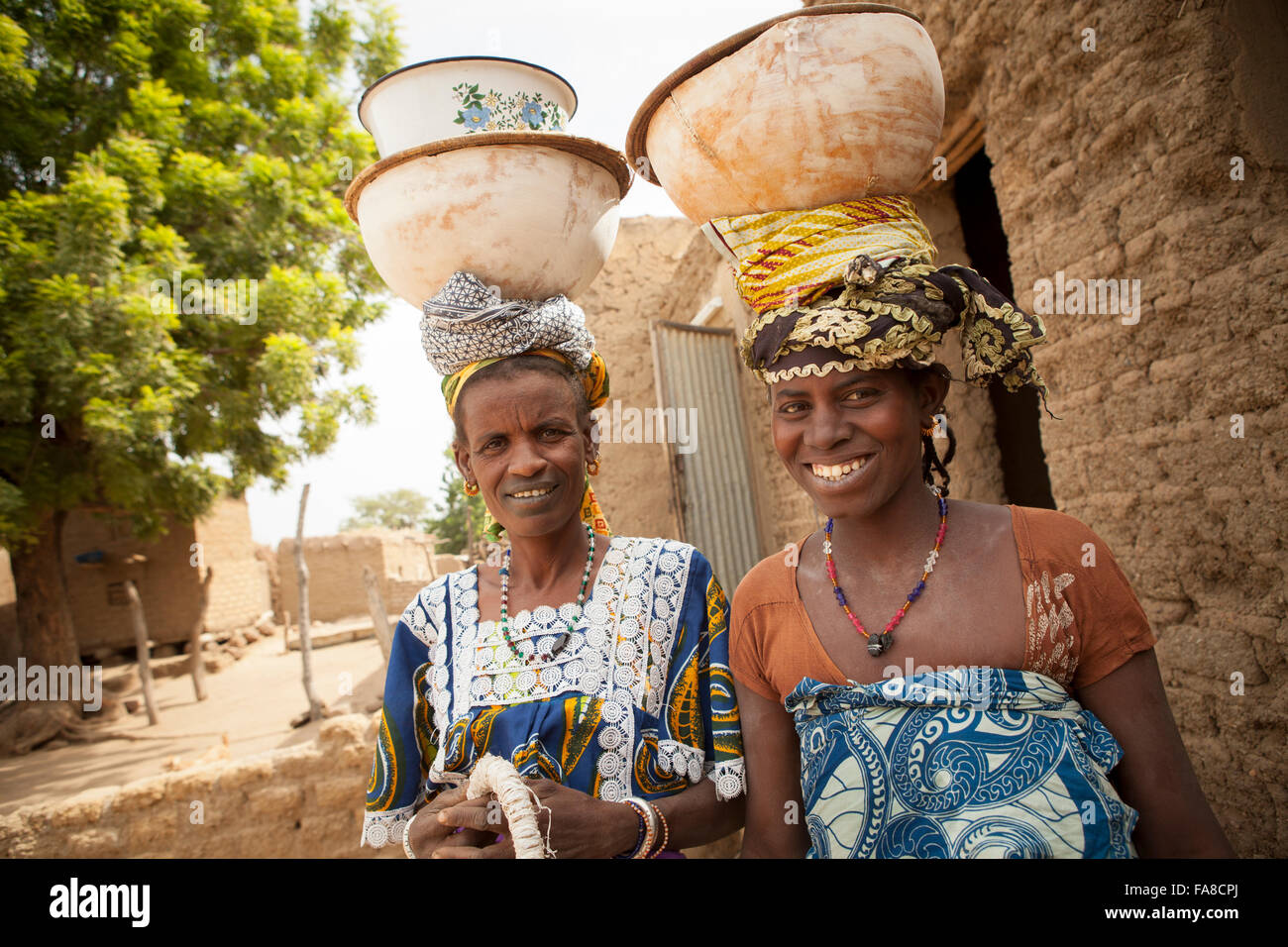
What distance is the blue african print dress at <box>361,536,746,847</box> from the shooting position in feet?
5.09

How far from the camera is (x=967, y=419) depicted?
3986mm

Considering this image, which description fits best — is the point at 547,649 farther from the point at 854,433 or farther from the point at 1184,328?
the point at 1184,328

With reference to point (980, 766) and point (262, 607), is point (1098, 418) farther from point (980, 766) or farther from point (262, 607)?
point (262, 607)

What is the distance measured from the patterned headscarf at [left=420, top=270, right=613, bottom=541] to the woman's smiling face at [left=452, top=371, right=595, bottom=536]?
61 mm

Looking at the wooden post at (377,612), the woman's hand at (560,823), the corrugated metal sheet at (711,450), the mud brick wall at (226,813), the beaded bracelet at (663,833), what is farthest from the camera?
the wooden post at (377,612)

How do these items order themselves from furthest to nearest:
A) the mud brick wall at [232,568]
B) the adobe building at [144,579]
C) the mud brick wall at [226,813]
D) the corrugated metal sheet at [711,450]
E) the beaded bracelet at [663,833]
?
the mud brick wall at [232,568] < the adobe building at [144,579] < the corrugated metal sheet at [711,450] < the mud brick wall at [226,813] < the beaded bracelet at [663,833]

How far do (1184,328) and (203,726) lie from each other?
466 inches

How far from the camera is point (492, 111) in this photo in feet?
5.34

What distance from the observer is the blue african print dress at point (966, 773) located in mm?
1247

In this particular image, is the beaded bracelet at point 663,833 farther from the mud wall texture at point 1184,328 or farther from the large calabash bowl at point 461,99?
the mud wall texture at point 1184,328

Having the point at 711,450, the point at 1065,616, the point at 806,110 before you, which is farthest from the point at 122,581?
the point at 1065,616

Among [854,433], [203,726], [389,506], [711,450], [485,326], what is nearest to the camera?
[854,433]

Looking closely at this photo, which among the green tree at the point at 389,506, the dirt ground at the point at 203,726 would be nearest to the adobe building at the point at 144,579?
the dirt ground at the point at 203,726

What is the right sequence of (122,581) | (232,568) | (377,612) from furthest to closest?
(232,568)
(122,581)
(377,612)
